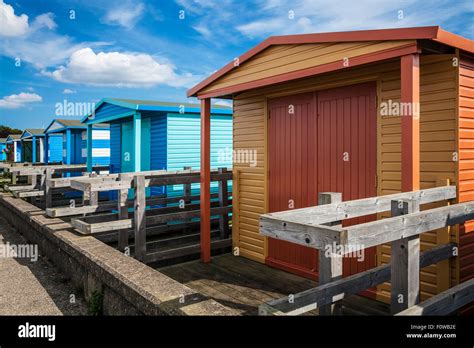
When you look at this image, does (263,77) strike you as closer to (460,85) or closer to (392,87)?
(392,87)

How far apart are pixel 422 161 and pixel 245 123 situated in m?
3.35

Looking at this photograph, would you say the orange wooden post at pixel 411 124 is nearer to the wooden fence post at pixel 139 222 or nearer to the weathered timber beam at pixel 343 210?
the weathered timber beam at pixel 343 210

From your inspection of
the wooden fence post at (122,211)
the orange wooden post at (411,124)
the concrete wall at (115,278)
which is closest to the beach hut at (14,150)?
the concrete wall at (115,278)

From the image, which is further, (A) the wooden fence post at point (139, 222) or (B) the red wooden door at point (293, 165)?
(A) the wooden fence post at point (139, 222)

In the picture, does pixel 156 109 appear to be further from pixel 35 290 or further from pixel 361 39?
pixel 361 39

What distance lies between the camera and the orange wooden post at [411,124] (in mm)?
3719

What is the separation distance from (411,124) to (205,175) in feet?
12.5

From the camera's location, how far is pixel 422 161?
4473mm

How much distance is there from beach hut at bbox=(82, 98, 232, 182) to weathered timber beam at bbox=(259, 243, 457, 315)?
7693 millimetres

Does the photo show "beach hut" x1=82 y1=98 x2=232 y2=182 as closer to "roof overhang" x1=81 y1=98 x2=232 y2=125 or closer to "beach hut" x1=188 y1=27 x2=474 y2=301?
A: "roof overhang" x1=81 y1=98 x2=232 y2=125

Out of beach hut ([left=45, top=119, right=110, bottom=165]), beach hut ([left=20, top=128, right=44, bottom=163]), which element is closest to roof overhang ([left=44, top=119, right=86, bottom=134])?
beach hut ([left=45, top=119, right=110, bottom=165])

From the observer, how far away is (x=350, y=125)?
535 cm

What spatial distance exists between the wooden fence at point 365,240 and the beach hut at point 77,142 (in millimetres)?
12827
